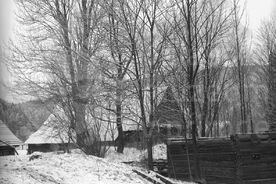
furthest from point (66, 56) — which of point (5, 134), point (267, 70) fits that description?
point (267, 70)

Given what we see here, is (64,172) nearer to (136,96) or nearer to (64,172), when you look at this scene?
(64,172)

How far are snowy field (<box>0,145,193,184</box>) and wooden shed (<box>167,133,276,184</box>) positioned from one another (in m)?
5.07

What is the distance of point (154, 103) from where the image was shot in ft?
50.0

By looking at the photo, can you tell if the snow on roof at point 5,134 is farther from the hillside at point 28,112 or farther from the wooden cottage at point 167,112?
the wooden cottage at point 167,112

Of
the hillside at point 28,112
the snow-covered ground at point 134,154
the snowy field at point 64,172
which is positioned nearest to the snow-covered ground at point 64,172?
the snowy field at point 64,172

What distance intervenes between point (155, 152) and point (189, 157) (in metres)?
5.63

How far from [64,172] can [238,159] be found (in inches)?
290

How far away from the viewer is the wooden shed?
Answer: 13.3 metres

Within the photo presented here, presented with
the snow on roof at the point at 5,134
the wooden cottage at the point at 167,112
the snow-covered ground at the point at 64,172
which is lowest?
the snow-covered ground at the point at 64,172

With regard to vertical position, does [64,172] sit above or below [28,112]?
below

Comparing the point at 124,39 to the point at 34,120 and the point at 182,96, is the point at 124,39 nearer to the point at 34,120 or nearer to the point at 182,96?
the point at 182,96

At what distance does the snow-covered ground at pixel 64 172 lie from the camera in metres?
6.87

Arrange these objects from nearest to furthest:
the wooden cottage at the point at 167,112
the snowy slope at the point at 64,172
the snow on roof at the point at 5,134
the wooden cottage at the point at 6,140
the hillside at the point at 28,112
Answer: the snowy slope at the point at 64,172, the snow on roof at the point at 5,134, the wooden cottage at the point at 6,140, the wooden cottage at the point at 167,112, the hillside at the point at 28,112

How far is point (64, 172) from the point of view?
8305mm
